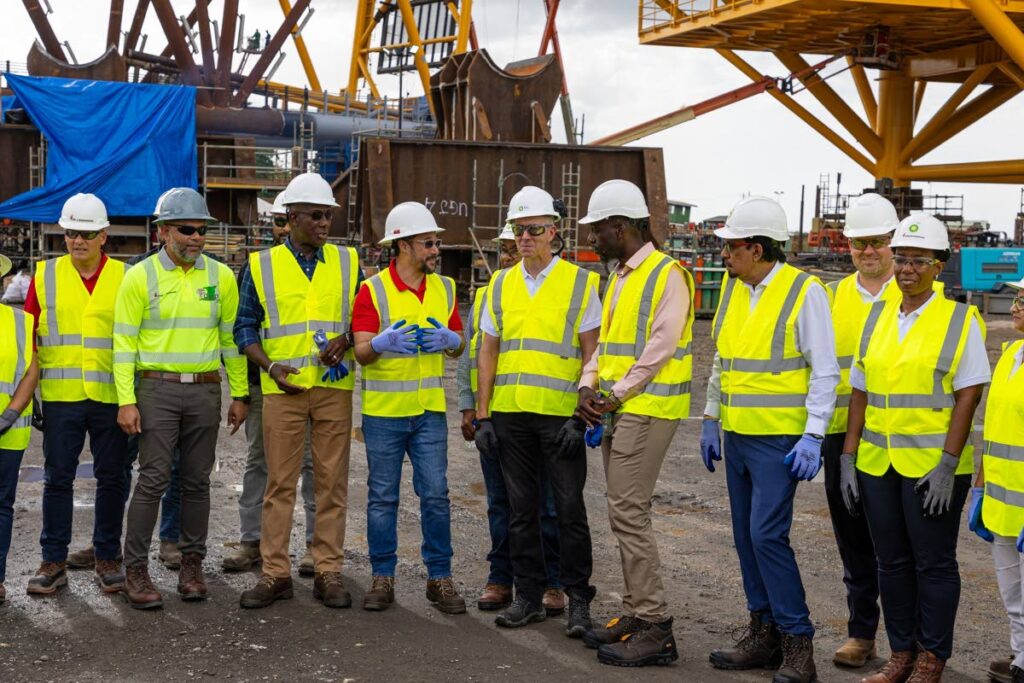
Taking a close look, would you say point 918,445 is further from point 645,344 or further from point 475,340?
point 475,340

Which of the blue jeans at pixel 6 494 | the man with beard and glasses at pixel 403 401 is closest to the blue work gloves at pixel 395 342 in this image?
the man with beard and glasses at pixel 403 401

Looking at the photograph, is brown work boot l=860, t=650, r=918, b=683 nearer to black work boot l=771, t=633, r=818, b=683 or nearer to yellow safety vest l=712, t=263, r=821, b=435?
black work boot l=771, t=633, r=818, b=683

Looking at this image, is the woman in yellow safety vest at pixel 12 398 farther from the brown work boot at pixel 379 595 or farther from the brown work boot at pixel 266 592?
the brown work boot at pixel 379 595

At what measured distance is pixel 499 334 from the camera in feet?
20.9

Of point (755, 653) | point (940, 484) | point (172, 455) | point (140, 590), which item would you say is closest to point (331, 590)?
point (140, 590)

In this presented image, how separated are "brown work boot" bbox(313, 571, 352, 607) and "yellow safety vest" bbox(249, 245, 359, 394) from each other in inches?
38.1

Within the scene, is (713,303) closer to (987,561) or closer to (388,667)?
(987,561)

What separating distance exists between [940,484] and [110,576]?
418 cm

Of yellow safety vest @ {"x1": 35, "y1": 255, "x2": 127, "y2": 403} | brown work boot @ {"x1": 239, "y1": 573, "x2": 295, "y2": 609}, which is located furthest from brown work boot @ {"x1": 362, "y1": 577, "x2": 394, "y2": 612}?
yellow safety vest @ {"x1": 35, "y1": 255, "x2": 127, "y2": 403}

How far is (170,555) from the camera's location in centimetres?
720

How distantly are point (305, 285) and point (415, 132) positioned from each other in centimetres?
3447

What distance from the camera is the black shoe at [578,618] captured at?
6008mm

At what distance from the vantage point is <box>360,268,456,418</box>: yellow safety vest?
6.48 m

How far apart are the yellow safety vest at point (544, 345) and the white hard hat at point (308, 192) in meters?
1.15
